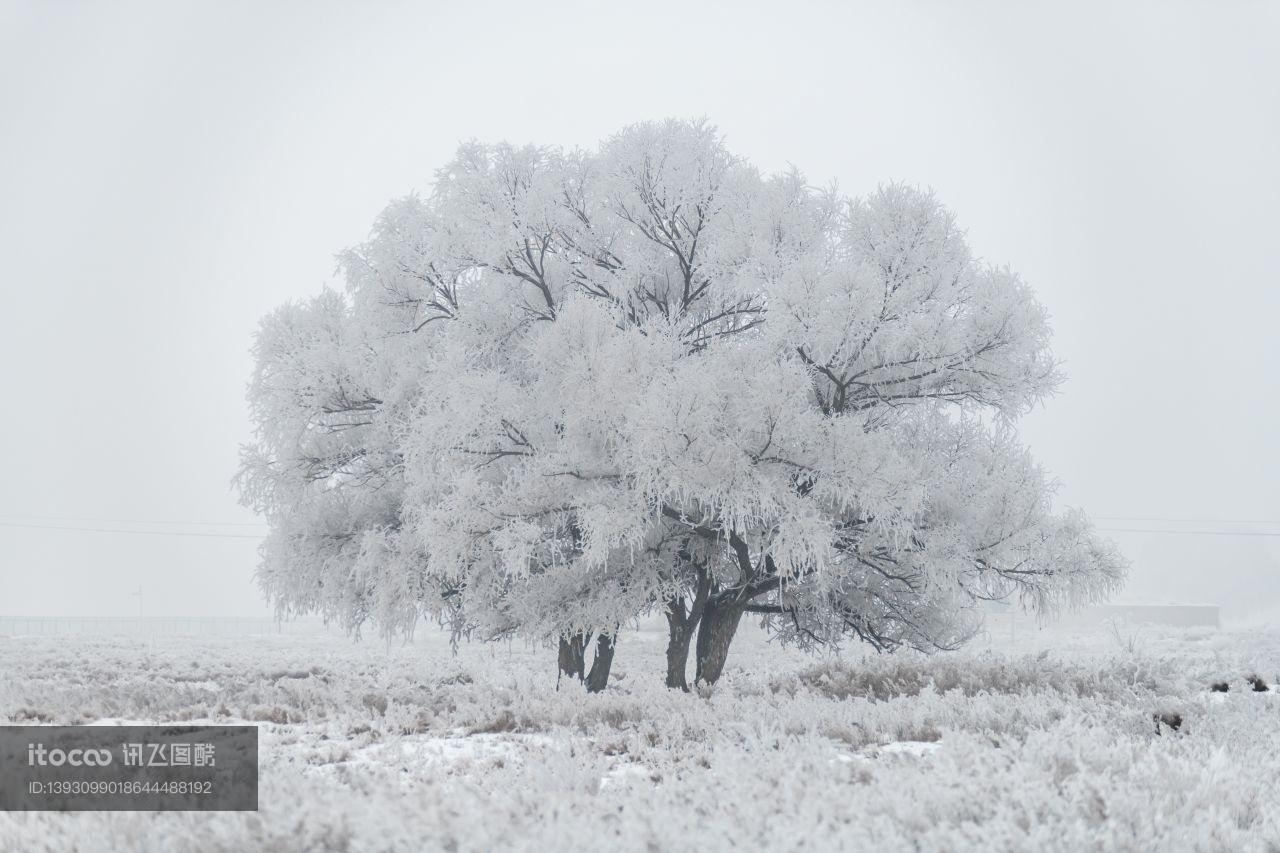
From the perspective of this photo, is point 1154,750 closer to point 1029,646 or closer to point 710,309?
point 710,309

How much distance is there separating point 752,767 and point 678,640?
878 centimetres

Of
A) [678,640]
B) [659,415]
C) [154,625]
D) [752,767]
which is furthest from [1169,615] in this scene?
[154,625]

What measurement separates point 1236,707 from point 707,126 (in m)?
10.1

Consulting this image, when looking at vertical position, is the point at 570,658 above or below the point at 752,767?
below

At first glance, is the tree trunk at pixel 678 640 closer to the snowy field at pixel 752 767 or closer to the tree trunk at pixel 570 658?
the tree trunk at pixel 570 658

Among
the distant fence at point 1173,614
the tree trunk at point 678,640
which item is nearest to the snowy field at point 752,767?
the tree trunk at point 678,640

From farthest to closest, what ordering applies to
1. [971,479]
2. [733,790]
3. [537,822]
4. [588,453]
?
[971,479] → [588,453] → [733,790] → [537,822]

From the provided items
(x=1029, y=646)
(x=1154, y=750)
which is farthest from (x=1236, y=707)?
(x=1029, y=646)

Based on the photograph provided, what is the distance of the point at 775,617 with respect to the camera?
680 inches

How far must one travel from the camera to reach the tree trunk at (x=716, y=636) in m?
14.0

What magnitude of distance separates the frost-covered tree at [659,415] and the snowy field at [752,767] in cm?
237

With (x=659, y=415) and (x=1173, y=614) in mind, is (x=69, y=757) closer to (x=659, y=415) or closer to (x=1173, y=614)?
(x=659, y=415)

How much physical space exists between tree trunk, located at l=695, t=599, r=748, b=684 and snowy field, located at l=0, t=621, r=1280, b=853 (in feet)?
10.9

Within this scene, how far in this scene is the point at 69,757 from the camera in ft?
23.4
